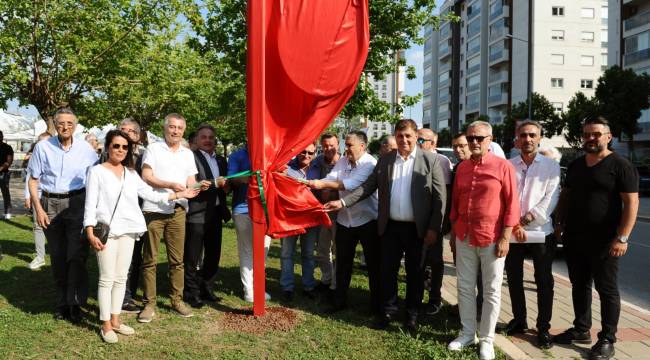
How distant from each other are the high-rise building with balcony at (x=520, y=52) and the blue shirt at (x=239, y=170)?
40481mm

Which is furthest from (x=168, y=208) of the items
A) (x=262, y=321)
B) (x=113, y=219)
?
(x=262, y=321)

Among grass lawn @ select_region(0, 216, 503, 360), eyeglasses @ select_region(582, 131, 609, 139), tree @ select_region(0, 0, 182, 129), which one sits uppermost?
tree @ select_region(0, 0, 182, 129)

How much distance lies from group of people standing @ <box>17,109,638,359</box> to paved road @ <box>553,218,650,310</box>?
8.27 ft

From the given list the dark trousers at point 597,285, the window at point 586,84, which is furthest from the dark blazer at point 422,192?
the window at point 586,84

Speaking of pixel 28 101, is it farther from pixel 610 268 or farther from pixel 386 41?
pixel 610 268

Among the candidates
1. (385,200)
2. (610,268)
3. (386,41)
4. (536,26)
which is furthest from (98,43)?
(536,26)

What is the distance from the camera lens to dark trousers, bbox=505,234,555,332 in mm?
4797

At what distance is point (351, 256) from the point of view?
5742 millimetres

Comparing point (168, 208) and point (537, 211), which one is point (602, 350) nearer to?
point (537, 211)

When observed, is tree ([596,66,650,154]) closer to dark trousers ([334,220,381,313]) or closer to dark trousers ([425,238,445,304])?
dark trousers ([425,238,445,304])

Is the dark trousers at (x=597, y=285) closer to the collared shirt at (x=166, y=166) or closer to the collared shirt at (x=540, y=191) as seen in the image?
the collared shirt at (x=540, y=191)

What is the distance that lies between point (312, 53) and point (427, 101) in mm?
83346

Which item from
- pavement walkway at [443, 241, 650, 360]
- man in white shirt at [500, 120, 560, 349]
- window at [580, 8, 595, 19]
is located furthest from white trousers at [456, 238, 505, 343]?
window at [580, 8, 595, 19]

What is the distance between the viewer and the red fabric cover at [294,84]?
5184 millimetres
